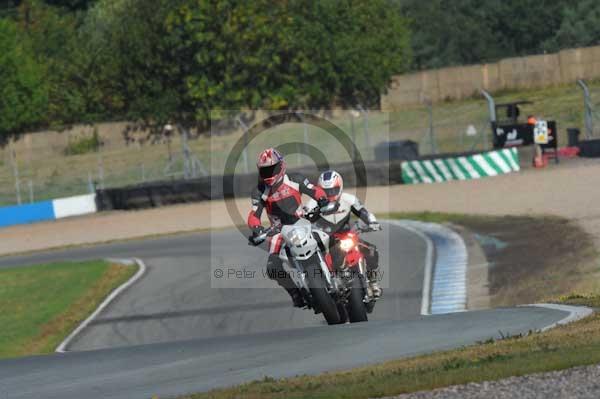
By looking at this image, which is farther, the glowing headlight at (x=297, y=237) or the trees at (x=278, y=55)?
the trees at (x=278, y=55)

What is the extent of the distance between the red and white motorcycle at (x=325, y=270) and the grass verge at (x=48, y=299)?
453 centimetres

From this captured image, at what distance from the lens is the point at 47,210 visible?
35344 mm

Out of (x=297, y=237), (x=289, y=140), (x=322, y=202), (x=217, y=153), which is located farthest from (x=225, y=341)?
(x=217, y=153)

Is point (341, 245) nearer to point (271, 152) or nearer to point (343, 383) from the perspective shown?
point (271, 152)

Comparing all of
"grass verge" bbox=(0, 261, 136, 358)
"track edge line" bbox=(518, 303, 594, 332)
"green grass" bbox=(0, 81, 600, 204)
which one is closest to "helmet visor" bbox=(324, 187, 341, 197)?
"track edge line" bbox=(518, 303, 594, 332)

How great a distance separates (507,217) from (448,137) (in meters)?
14.1

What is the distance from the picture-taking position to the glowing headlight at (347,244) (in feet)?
37.3

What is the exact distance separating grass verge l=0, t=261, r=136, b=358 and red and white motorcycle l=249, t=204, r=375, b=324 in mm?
4532

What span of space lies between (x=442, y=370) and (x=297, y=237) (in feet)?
10.8

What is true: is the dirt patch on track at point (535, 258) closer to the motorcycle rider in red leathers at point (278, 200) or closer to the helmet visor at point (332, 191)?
the helmet visor at point (332, 191)

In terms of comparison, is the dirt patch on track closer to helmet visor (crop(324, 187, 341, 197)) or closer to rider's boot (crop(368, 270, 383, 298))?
rider's boot (crop(368, 270, 383, 298))

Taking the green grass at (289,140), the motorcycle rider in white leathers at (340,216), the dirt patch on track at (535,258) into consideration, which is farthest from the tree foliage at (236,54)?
the motorcycle rider in white leathers at (340,216)

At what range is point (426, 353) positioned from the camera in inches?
345

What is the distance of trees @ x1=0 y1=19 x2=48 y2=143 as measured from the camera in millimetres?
49844
